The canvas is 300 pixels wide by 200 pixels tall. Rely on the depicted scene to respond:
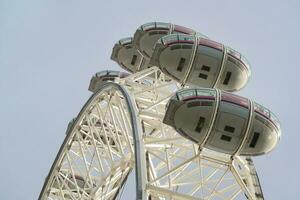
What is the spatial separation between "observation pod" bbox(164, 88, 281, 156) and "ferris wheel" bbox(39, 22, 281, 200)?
0.13ft

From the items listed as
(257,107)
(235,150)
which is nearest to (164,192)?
(235,150)

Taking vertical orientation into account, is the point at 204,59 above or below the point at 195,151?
above

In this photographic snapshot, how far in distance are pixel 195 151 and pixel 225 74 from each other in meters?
4.60

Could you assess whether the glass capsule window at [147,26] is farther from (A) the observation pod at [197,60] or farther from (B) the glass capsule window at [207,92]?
(B) the glass capsule window at [207,92]

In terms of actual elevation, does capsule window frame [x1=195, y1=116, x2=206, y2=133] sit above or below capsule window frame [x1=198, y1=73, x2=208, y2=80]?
below

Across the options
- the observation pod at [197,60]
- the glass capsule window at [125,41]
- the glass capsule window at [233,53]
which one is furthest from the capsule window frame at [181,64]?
the glass capsule window at [125,41]

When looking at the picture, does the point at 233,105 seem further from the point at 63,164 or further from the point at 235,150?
the point at 63,164

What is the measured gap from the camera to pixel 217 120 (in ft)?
88.7

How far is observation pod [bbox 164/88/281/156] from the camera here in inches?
1065

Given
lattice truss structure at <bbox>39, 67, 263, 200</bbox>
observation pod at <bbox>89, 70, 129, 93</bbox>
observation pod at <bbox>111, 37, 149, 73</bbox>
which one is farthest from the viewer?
observation pod at <bbox>89, 70, 129, 93</bbox>

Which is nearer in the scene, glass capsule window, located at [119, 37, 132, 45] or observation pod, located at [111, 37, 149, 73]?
glass capsule window, located at [119, 37, 132, 45]

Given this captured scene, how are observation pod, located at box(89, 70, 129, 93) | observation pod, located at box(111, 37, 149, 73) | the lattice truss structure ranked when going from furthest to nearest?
observation pod, located at box(89, 70, 129, 93) < observation pod, located at box(111, 37, 149, 73) < the lattice truss structure

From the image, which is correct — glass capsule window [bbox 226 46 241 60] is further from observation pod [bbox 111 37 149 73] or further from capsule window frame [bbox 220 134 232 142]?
observation pod [bbox 111 37 149 73]

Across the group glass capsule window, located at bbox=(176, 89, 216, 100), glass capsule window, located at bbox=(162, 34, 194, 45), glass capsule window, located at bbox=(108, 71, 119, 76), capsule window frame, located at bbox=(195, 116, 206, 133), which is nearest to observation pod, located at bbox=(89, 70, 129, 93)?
glass capsule window, located at bbox=(108, 71, 119, 76)
